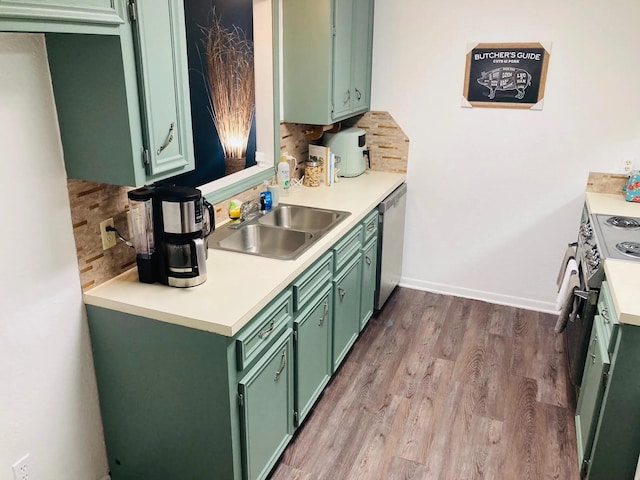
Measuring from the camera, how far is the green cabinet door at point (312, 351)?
→ 7.90 ft

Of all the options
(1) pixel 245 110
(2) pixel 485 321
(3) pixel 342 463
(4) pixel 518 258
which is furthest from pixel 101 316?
(4) pixel 518 258

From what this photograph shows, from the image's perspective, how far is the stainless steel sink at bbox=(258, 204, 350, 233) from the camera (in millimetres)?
2977

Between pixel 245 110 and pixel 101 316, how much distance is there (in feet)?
4.90

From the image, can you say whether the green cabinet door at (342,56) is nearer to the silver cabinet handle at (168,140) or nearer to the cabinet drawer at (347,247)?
the cabinet drawer at (347,247)

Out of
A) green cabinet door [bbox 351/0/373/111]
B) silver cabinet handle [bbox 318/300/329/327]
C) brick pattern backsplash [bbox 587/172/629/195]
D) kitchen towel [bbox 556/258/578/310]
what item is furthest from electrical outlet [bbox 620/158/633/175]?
silver cabinet handle [bbox 318/300/329/327]

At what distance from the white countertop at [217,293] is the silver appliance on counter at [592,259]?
1.24m

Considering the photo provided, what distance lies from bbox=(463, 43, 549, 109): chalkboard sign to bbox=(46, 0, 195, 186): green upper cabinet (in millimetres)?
2272

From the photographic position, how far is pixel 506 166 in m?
3.65

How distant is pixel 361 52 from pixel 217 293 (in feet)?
7.44

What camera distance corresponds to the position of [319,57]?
313 centimetres

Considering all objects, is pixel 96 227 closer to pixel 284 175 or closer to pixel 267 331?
pixel 267 331

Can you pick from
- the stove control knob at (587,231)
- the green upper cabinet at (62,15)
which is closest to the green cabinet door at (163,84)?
the green upper cabinet at (62,15)

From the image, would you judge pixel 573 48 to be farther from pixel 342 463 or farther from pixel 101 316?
pixel 101 316

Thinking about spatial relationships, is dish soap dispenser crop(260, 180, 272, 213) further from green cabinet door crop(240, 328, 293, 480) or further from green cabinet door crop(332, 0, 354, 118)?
green cabinet door crop(240, 328, 293, 480)
